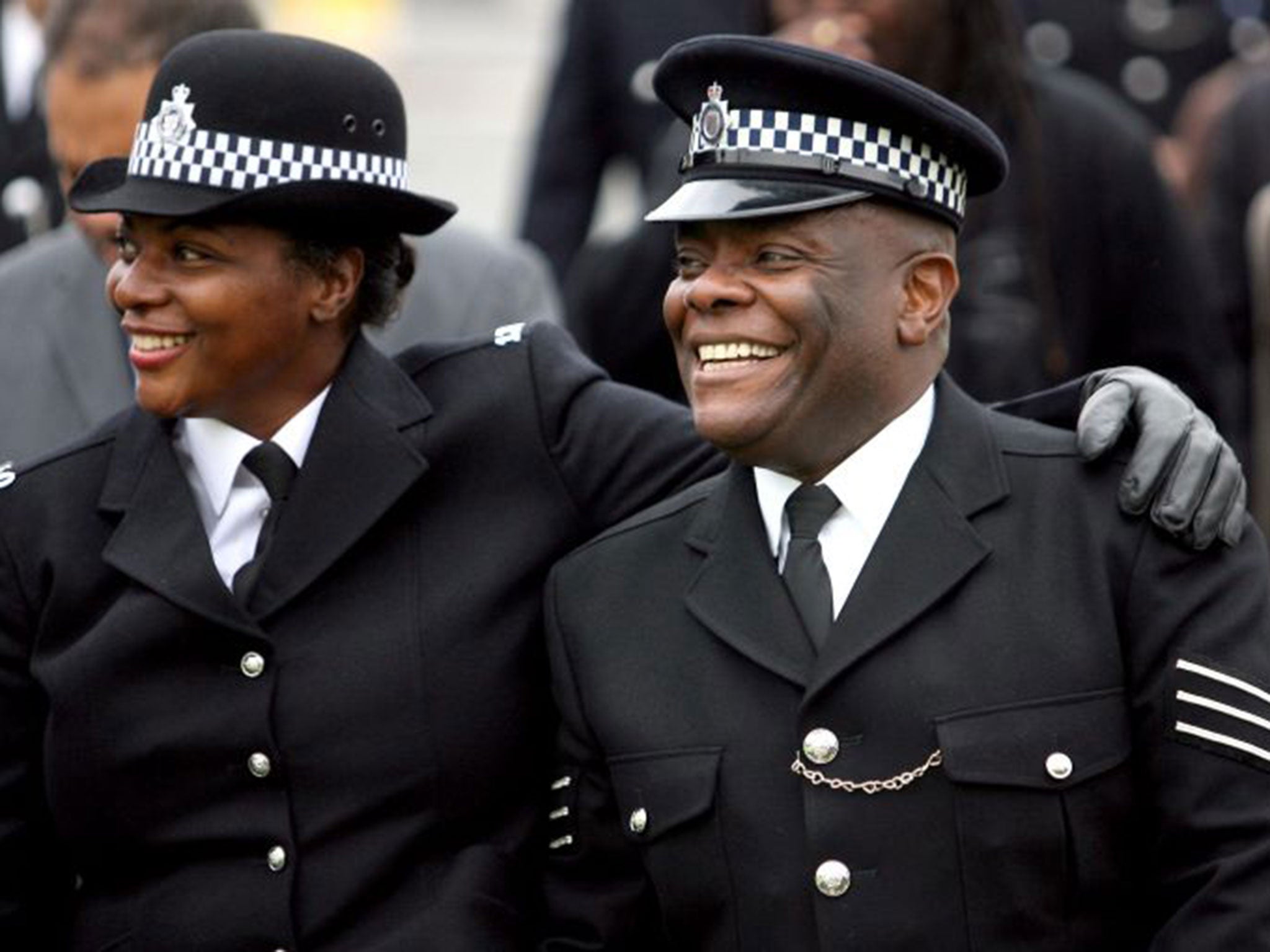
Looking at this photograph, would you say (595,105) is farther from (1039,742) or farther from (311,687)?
(1039,742)

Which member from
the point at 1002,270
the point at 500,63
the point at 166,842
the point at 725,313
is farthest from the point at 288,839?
the point at 500,63

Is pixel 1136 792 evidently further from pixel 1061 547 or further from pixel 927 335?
pixel 927 335

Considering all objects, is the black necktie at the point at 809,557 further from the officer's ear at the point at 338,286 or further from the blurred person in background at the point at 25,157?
the blurred person in background at the point at 25,157

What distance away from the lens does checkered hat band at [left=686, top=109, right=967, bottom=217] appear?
4977mm

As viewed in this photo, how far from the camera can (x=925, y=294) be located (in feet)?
16.6

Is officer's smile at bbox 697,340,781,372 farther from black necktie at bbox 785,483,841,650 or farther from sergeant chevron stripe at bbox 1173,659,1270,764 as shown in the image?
sergeant chevron stripe at bbox 1173,659,1270,764

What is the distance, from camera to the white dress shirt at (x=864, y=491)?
5066mm

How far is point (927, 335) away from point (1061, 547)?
1.24 ft

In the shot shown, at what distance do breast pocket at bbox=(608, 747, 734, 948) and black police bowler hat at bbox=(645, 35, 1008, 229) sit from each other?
2.64 ft

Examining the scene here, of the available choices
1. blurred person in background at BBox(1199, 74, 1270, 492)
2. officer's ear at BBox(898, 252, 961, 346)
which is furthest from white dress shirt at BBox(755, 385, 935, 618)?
blurred person in background at BBox(1199, 74, 1270, 492)

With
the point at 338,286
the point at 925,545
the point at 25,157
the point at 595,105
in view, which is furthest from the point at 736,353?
the point at 25,157

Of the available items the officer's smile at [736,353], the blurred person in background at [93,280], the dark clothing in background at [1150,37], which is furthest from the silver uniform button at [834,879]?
the dark clothing in background at [1150,37]

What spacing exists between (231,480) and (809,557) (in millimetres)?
983

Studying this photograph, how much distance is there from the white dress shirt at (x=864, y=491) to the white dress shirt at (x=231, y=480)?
2.87 ft
